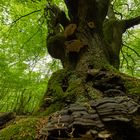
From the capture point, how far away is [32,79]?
14211 millimetres

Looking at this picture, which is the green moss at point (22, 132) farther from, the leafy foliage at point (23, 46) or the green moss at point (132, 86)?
the leafy foliage at point (23, 46)

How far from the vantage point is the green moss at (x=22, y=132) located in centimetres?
403

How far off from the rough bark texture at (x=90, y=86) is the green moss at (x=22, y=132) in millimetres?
383

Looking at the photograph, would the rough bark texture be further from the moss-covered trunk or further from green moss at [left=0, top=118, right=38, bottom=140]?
green moss at [left=0, top=118, right=38, bottom=140]

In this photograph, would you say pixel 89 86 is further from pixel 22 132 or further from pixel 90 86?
pixel 22 132

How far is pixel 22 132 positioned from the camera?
4141 mm

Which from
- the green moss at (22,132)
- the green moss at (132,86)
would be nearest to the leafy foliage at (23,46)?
the green moss at (132,86)

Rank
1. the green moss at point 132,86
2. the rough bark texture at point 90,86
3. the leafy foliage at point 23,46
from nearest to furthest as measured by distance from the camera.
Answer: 1. the rough bark texture at point 90,86
2. the green moss at point 132,86
3. the leafy foliage at point 23,46

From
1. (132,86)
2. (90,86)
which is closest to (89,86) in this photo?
(90,86)

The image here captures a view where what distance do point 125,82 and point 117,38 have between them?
10.6 feet

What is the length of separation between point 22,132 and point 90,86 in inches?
81.6

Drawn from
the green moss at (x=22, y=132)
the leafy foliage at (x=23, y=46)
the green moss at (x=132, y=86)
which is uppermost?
the leafy foliage at (x=23, y=46)

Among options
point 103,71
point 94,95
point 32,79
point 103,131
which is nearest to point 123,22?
point 103,71

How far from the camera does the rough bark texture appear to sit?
3734mm
